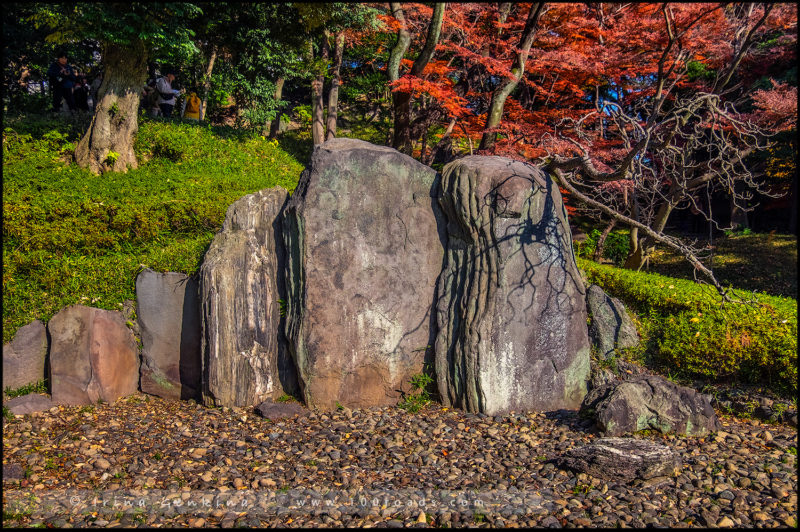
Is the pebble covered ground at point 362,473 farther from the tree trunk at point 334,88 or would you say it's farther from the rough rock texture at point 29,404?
the tree trunk at point 334,88

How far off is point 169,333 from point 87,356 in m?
0.83

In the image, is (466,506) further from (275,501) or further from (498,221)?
(498,221)

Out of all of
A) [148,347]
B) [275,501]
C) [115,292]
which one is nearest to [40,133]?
[115,292]

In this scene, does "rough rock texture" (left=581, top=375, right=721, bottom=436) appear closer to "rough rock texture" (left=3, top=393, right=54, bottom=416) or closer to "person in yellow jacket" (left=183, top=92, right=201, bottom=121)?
"rough rock texture" (left=3, top=393, right=54, bottom=416)

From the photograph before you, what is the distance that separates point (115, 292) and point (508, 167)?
4616mm

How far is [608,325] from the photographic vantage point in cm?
657

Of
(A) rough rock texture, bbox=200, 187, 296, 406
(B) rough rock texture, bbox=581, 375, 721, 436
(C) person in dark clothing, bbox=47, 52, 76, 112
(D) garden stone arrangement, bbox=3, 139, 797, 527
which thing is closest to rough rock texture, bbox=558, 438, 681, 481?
(D) garden stone arrangement, bbox=3, 139, 797, 527

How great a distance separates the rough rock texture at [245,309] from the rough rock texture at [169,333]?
0.50m

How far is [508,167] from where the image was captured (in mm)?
5660

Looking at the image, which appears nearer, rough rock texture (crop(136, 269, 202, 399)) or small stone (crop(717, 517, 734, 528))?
small stone (crop(717, 517, 734, 528))

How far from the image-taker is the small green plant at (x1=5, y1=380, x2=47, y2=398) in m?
5.56

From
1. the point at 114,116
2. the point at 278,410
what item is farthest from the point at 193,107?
the point at 278,410

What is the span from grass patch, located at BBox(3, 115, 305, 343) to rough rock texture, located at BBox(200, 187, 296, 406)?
806mm

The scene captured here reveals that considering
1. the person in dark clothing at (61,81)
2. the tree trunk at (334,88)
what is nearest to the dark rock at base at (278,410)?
the tree trunk at (334,88)
